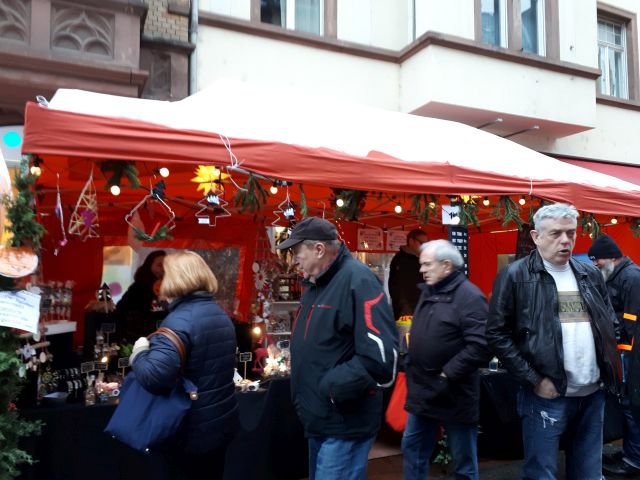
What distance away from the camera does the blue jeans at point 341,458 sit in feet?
8.52

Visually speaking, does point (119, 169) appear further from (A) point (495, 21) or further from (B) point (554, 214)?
(A) point (495, 21)

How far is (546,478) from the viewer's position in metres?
3.00

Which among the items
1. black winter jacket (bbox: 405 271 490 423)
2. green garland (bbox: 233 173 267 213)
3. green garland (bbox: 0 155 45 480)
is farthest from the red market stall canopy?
black winter jacket (bbox: 405 271 490 423)

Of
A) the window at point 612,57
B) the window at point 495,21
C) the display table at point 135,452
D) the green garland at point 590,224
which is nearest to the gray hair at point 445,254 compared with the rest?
the display table at point 135,452

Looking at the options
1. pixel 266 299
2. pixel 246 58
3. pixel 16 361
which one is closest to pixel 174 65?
pixel 246 58

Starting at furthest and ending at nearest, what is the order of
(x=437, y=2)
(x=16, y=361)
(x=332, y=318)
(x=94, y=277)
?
(x=437, y=2) → (x=94, y=277) → (x=16, y=361) → (x=332, y=318)

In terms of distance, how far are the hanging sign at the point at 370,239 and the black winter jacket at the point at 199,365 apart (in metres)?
4.78

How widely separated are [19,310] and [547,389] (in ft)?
9.13

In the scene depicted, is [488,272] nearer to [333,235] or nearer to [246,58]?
[246,58]

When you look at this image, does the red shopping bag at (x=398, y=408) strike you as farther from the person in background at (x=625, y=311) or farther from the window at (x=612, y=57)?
the window at (x=612, y=57)

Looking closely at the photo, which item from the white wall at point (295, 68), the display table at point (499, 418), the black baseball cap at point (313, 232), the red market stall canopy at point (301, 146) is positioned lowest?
the display table at point (499, 418)

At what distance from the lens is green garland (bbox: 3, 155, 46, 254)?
2.91 metres

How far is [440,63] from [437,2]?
1044 millimetres

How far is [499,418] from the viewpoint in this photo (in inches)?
183
